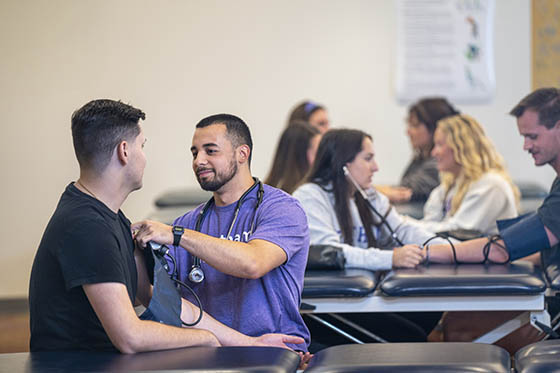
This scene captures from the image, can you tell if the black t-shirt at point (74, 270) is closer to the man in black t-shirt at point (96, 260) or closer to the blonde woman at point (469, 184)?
the man in black t-shirt at point (96, 260)

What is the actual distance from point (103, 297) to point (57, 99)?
3.82 meters

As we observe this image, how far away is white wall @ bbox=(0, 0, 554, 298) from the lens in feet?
16.9

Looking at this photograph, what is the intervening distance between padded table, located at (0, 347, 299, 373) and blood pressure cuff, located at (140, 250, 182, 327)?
4.6 inches

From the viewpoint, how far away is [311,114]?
477 cm

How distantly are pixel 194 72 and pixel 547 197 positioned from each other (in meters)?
3.06

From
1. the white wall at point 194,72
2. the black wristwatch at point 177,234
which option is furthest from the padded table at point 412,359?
the white wall at point 194,72

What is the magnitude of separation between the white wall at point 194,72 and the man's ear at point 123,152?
3.41 metres

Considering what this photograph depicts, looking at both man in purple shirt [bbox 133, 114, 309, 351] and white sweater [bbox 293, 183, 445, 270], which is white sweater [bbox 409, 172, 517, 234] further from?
man in purple shirt [bbox 133, 114, 309, 351]

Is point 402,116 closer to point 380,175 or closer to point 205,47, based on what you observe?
point 380,175

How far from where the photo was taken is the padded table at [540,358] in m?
1.61

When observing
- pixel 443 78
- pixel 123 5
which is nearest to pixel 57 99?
pixel 123 5

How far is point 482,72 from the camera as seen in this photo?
17.0ft

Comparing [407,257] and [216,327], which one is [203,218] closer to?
[216,327]

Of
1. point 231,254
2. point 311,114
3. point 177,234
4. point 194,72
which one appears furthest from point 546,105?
point 194,72
